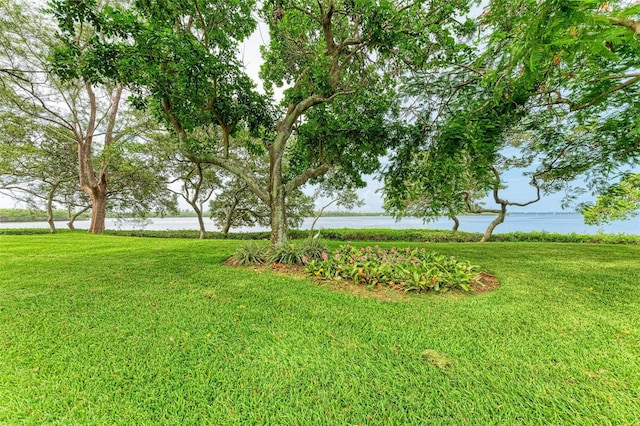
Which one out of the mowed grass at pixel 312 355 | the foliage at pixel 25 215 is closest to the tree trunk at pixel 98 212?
the foliage at pixel 25 215

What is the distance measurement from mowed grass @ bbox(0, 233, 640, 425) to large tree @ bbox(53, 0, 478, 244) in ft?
9.13

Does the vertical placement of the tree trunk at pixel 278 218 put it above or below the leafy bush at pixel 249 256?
above

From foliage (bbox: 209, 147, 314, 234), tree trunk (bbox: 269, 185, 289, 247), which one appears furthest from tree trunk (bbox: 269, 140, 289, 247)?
foliage (bbox: 209, 147, 314, 234)

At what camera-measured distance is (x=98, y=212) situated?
11742mm

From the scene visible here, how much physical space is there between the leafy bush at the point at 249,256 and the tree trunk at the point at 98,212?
11686 millimetres

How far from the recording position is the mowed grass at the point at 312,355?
4.43 feet

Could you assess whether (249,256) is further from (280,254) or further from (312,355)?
(312,355)

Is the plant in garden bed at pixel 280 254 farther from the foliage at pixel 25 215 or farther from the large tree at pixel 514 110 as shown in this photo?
the foliage at pixel 25 215

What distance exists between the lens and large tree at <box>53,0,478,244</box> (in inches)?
140

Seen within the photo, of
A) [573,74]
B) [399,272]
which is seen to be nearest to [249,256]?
[399,272]

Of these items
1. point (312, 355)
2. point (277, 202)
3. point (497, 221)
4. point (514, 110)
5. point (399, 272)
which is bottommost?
point (312, 355)

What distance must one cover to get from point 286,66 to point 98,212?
12907mm

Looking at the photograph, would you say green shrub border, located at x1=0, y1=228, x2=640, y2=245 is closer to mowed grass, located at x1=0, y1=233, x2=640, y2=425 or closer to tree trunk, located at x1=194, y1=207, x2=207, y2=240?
tree trunk, located at x1=194, y1=207, x2=207, y2=240

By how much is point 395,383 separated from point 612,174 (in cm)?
758
